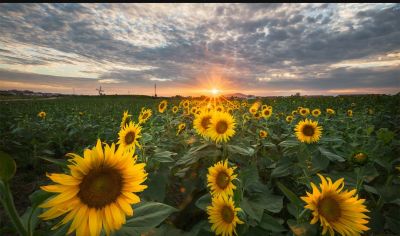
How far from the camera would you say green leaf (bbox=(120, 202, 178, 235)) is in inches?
53.0

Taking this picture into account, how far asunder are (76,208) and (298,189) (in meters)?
2.78

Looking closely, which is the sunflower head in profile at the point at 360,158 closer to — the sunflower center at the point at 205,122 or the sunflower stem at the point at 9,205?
the sunflower center at the point at 205,122

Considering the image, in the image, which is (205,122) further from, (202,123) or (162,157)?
(162,157)

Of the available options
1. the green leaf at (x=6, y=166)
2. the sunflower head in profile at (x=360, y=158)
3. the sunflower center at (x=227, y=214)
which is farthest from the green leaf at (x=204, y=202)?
the green leaf at (x=6, y=166)

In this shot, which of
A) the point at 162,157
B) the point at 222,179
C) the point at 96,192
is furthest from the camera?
the point at 162,157

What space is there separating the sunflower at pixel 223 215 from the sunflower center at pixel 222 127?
→ 5.21ft

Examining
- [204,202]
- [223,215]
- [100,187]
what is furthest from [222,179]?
[100,187]

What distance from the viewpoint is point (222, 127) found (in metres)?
3.56

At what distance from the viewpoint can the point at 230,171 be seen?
7.65 feet

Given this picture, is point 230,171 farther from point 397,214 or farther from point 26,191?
point 26,191

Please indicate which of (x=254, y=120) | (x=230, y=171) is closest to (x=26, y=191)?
(x=230, y=171)

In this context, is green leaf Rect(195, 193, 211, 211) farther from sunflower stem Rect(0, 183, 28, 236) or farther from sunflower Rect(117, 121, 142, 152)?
sunflower stem Rect(0, 183, 28, 236)

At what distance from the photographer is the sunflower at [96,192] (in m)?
1.28

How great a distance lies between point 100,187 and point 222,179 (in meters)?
1.25
